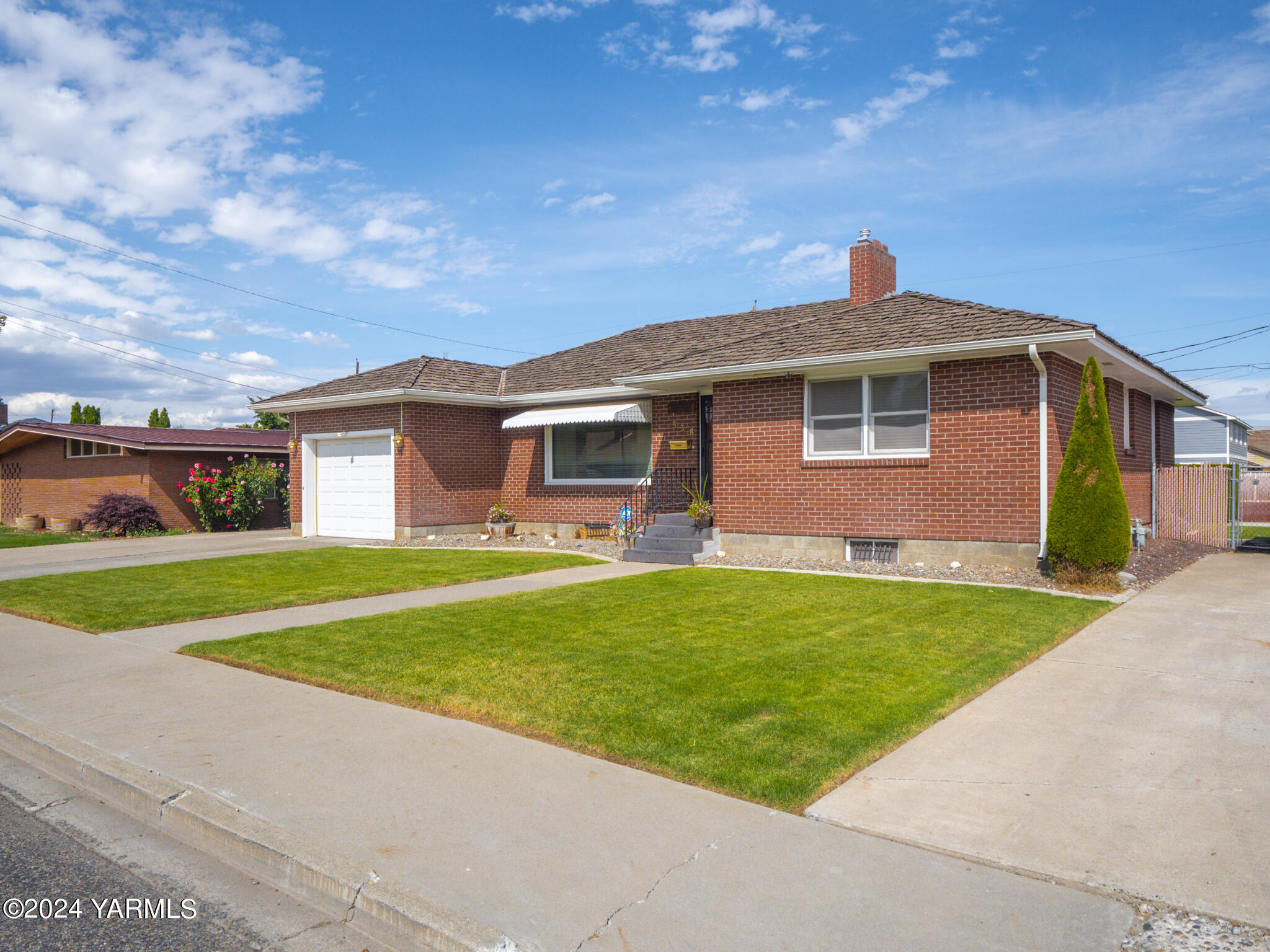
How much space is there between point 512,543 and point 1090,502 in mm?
10808

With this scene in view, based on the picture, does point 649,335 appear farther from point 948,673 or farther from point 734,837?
point 734,837

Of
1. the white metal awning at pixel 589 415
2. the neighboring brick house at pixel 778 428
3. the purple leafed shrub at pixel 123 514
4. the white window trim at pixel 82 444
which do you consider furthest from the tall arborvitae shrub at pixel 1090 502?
the white window trim at pixel 82 444

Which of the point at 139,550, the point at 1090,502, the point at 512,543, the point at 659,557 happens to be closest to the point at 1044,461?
the point at 1090,502

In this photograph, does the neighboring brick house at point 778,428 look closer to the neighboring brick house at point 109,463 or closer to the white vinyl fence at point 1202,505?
the white vinyl fence at point 1202,505

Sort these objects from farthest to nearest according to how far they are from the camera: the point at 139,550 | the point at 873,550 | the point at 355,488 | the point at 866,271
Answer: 1. the point at 355,488
2. the point at 139,550
3. the point at 866,271
4. the point at 873,550

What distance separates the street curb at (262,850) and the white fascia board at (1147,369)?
10.8m

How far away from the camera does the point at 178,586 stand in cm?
1133

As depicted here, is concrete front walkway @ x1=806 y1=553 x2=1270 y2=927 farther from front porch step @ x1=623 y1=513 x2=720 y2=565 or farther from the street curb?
front porch step @ x1=623 y1=513 x2=720 y2=565

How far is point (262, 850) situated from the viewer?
12.0 feet

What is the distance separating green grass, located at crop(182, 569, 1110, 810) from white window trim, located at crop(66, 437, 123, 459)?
17.6 m

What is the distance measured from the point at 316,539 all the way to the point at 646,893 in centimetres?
1724

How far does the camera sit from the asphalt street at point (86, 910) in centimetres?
316

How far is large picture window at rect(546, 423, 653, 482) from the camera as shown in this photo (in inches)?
658

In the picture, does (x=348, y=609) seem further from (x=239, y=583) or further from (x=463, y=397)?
(x=463, y=397)
